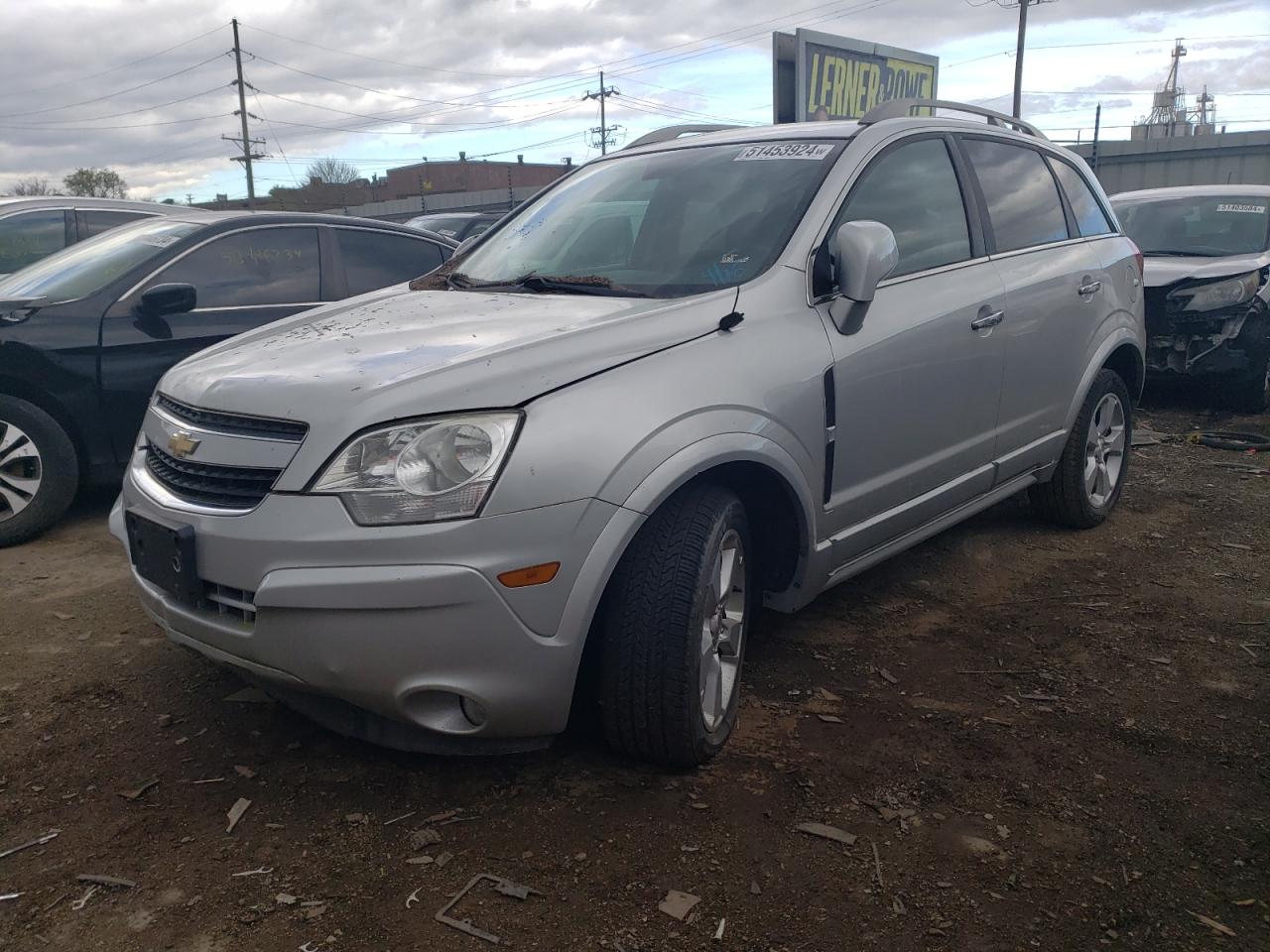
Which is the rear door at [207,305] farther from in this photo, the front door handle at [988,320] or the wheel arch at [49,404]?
the front door handle at [988,320]

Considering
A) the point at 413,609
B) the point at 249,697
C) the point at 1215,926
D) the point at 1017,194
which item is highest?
the point at 1017,194

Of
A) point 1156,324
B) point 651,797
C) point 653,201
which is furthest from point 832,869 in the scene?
point 1156,324

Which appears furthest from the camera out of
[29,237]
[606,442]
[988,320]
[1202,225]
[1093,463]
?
[1202,225]

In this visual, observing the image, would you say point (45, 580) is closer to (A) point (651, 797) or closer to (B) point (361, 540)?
(B) point (361, 540)

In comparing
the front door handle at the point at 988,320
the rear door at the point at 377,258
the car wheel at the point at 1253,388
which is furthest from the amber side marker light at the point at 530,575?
the car wheel at the point at 1253,388

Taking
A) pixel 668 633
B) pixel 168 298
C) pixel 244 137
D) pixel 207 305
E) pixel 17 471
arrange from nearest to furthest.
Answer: pixel 668 633
pixel 17 471
pixel 168 298
pixel 207 305
pixel 244 137

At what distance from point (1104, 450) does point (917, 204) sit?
2030 millimetres

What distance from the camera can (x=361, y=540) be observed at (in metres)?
2.27

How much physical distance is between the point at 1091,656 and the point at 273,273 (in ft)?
14.2

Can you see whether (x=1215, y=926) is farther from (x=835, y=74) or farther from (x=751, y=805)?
(x=835, y=74)

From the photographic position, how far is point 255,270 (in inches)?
211

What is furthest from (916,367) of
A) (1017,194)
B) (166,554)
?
(166,554)

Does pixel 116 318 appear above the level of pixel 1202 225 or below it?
below

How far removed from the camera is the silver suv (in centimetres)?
231
